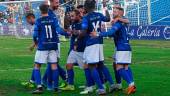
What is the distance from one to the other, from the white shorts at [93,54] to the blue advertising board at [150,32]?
78.7ft

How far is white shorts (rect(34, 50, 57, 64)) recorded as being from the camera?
41.8ft

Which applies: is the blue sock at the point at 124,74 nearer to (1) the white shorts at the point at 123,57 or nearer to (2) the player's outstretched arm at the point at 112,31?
(1) the white shorts at the point at 123,57

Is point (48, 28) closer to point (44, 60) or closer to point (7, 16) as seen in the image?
point (44, 60)

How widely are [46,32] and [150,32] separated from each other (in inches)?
970

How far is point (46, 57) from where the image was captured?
41.9 feet

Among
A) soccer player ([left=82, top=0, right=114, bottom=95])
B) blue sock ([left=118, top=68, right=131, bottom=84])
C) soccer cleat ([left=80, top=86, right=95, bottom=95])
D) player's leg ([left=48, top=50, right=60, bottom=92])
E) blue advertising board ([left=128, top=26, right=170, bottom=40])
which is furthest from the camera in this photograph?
blue advertising board ([left=128, top=26, right=170, bottom=40])

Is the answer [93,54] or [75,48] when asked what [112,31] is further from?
[75,48]

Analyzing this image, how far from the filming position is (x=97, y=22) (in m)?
12.2

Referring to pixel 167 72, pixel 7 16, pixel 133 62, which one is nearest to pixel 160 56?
pixel 133 62

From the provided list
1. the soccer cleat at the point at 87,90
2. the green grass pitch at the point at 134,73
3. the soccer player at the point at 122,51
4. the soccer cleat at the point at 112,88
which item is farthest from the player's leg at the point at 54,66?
the soccer player at the point at 122,51

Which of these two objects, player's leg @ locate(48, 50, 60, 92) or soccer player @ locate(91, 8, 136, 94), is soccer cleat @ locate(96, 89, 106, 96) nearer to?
soccer player @ locate(91, 8, 136, 94)

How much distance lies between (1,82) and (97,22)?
3.52m

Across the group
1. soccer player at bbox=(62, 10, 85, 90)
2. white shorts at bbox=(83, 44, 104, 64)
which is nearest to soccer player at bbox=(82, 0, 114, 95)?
white shorts at bbox=(83, 44, 104, 64)

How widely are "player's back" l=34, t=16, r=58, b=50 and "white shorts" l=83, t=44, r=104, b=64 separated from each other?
93 cm
